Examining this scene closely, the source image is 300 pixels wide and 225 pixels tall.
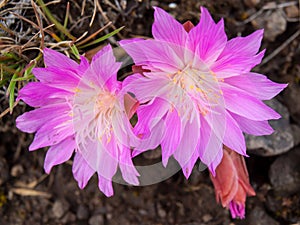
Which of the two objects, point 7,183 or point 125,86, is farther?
point 7,183

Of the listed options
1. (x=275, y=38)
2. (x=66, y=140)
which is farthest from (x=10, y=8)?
(x=275, y=38)

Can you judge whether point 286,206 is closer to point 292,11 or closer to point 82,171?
point 292,11

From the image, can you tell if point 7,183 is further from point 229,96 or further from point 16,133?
point 229,96

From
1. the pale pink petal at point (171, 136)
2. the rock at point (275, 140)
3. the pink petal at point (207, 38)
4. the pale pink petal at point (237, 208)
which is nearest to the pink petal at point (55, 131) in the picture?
the pale pink petal at point (171, 136)

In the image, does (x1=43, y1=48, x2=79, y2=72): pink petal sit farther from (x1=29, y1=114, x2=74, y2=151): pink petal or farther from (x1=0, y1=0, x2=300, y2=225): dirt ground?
(x1=0, y1=0, x2=300, y2=225): dirt ground

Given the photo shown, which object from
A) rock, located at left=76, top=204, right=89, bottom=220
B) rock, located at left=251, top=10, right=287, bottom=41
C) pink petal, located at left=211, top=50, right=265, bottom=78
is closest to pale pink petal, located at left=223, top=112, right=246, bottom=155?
pink petal, located at left=211, top=50, right=265, bottom=78

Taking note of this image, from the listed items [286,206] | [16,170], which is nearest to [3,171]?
[16,170]

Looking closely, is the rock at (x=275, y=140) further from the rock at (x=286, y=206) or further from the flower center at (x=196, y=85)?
the flower center at (x=196, y=85)
